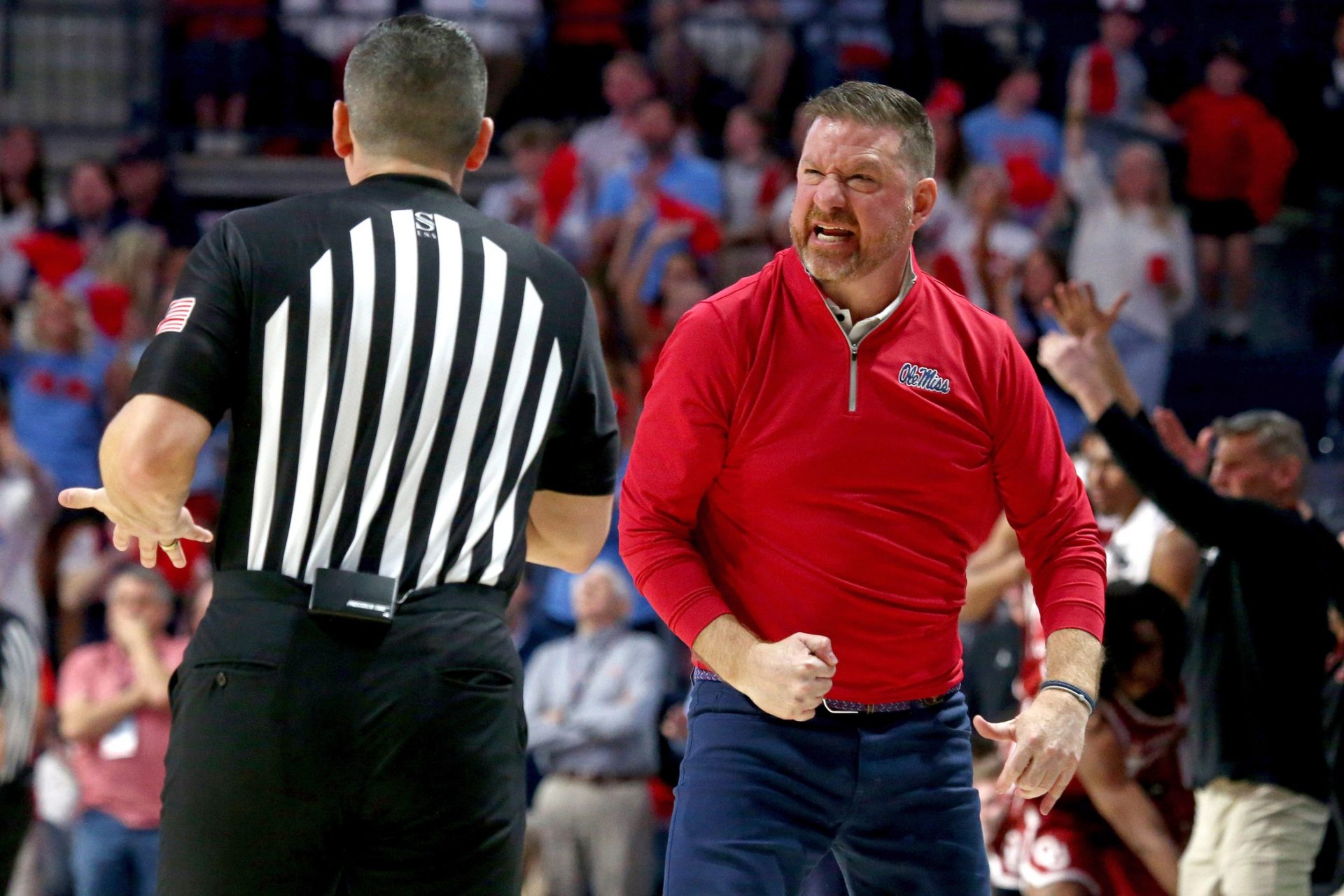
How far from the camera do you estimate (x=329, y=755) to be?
9.39 ft

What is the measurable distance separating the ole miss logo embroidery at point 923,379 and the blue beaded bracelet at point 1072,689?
0.57 m

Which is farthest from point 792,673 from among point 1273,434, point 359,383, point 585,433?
point 1273,434

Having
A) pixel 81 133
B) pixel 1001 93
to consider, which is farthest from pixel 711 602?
pixel 81 133

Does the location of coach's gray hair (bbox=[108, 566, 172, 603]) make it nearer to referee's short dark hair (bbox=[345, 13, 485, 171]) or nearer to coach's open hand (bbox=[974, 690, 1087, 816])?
referee's short dark hair (bbox=[345, 13, 485, 171])

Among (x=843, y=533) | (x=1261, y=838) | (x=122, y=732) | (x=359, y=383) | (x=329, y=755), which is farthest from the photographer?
(x=122, y=732)

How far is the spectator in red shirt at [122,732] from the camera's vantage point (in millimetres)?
7758

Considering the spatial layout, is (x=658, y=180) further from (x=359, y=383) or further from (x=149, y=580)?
(x=359, y=383)

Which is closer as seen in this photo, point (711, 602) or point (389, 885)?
point (389, 885)

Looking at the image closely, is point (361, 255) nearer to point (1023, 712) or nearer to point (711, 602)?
point (711, 602)

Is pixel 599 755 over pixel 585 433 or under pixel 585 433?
under

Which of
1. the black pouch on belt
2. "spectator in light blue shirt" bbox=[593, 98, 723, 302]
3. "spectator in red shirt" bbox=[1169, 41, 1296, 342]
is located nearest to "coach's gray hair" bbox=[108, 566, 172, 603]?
"spectator in light blue shirt" bbox=[593, 98, 723, 302]

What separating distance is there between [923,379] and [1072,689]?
0.63 m

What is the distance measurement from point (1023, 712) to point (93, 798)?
19.0 ft

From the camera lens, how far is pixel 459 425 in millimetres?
3029
